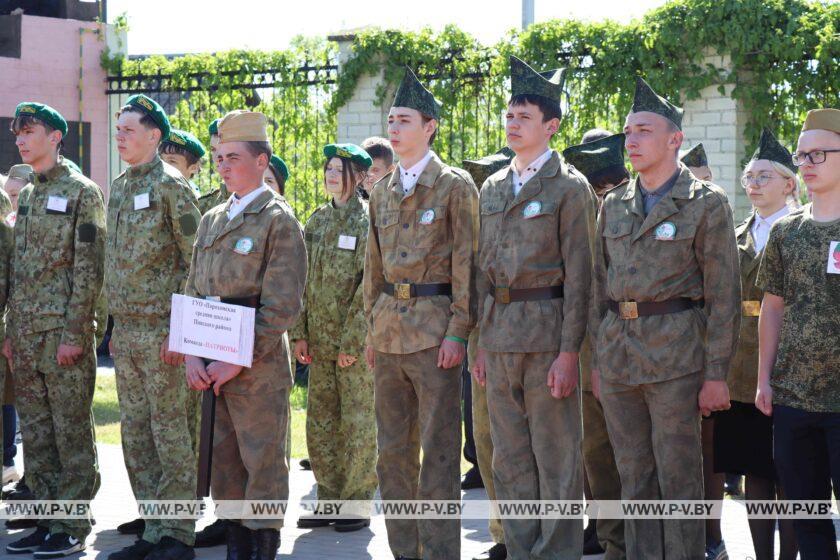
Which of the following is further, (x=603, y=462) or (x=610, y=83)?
(x=610, y=83)

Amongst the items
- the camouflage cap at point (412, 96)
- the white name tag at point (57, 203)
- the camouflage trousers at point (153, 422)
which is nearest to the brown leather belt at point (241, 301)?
the camouflage trousers at point (153, 422)

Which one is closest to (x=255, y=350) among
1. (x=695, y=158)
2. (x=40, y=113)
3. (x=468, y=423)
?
(x=40, y=113)

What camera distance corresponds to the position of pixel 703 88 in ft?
31.8

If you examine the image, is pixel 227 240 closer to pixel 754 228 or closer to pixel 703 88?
pixel 754 228

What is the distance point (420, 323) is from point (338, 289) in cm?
170

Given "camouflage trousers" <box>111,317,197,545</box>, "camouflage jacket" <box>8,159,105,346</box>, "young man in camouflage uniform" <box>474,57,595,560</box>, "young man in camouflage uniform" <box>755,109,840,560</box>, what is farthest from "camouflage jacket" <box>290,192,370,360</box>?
"young man in camouflage uniform" <box>755,109,840,560</box>

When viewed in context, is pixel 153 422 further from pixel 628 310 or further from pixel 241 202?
pixel 628 310

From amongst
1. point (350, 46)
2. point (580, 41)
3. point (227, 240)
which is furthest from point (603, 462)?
point (350, 46)

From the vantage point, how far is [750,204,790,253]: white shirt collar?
19.4ft

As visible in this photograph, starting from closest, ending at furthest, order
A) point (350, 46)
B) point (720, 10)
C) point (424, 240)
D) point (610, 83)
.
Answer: point (424, 240), point (720, 10), point (610, 83), point (350, 46)

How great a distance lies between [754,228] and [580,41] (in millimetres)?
4800

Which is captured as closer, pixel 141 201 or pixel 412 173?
pixel 412 173

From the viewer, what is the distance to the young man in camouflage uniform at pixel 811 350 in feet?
15.2

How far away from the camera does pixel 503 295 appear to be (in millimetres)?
5355
